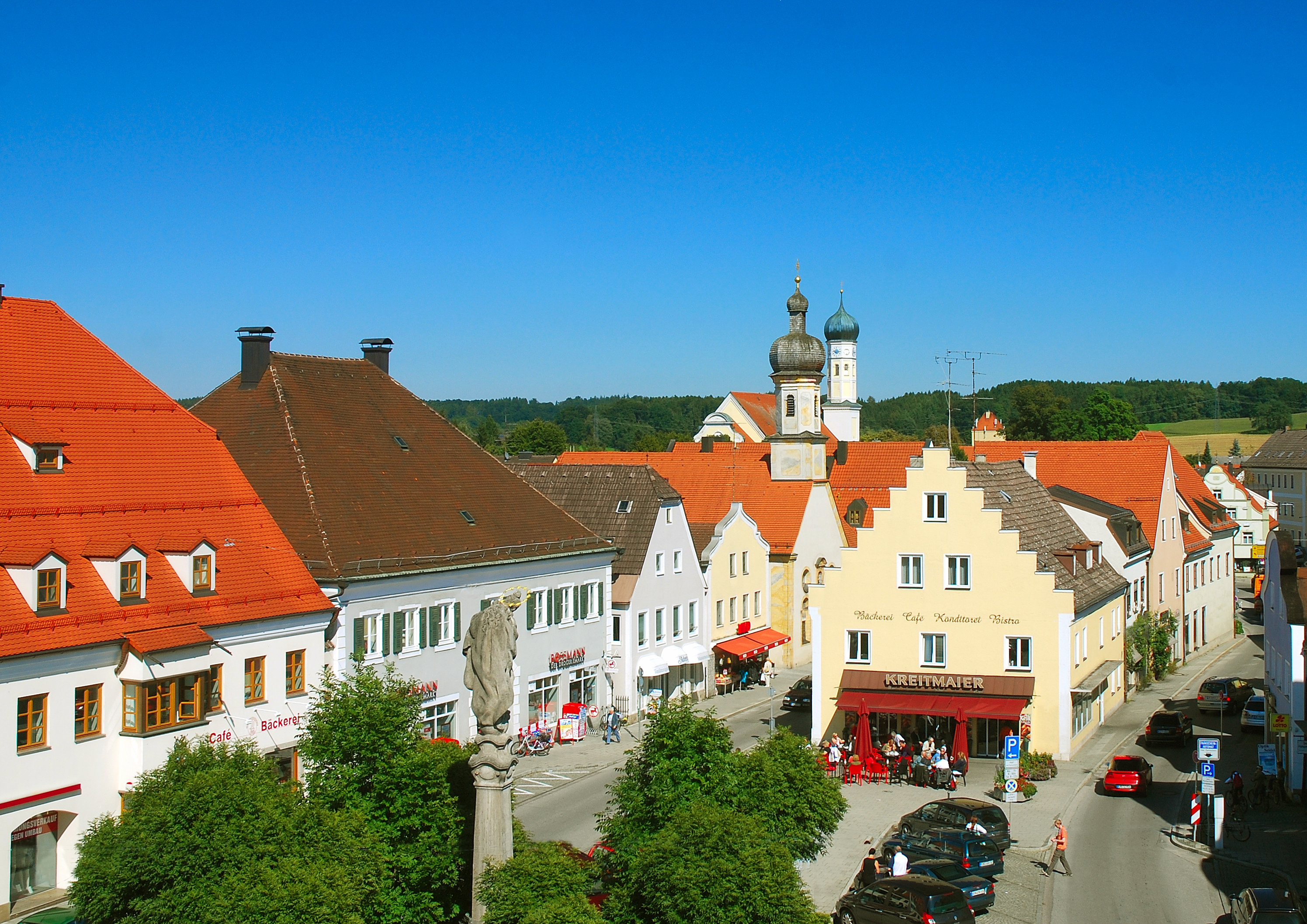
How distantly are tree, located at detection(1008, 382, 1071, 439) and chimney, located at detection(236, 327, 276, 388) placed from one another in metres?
139

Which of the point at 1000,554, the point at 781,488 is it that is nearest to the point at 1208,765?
the point at 1000,554

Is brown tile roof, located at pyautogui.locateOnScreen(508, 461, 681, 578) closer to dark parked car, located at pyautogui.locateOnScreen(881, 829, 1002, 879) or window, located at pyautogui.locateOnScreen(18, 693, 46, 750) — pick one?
dark parked car, located at pyautogui.locateOnScreen(881, 829, 1002, 879)

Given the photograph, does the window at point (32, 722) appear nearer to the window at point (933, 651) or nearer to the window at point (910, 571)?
the window at point (910, 571)

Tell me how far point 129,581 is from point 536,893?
17632 millimetres

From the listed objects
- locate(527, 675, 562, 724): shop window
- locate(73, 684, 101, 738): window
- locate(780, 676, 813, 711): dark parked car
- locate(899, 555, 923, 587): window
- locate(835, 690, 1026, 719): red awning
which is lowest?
locate(780, 676, 813, 711): dark parked car

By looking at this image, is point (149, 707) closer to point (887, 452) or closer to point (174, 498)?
point (174, 498)

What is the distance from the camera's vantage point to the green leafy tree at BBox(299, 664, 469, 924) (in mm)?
23203

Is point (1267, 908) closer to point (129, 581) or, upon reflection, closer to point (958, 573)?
point (958, 573)

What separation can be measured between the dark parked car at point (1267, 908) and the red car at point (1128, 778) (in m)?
13.1

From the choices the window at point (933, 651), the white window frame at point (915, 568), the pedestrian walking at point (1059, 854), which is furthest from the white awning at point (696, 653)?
the pedestrian walking at point (1059, 854)

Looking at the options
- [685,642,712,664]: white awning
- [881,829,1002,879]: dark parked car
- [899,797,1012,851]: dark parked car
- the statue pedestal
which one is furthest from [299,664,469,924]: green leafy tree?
[685,642,712,664]: white awning

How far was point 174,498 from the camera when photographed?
35969 millimetres

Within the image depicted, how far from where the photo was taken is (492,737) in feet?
66.0

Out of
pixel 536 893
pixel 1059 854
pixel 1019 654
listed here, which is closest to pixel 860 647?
pixel 1019 654
